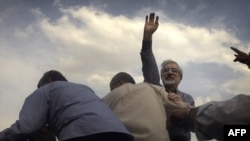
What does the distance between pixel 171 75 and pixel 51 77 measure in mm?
2272

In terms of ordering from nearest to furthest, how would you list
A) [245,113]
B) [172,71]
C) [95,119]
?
1. [245,113]
2. [95,119]
3. [172,71]

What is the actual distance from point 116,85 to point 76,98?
0.87 meters

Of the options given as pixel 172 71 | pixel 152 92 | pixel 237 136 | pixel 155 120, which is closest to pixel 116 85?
pixel 152 92

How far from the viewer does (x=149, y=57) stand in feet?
17.2

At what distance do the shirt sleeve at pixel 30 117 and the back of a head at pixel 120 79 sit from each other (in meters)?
1.00

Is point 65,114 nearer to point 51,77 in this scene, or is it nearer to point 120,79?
point 51,77

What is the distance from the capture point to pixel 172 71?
566cm

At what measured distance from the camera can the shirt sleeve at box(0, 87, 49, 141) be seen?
324cm

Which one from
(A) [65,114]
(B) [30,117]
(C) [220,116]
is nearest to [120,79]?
(A) [65,114]

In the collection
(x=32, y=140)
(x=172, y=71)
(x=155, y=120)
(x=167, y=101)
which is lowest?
(x=32, y=140)

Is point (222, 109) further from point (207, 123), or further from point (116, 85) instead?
point (116, 85)

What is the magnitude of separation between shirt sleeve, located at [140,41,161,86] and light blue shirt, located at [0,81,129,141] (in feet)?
5.11

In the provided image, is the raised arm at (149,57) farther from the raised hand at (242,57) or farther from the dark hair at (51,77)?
the raised hand at (242,57)

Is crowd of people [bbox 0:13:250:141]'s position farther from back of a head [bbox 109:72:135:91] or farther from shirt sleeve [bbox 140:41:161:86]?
shirt sleeve [bbox 140:41:161:86]
